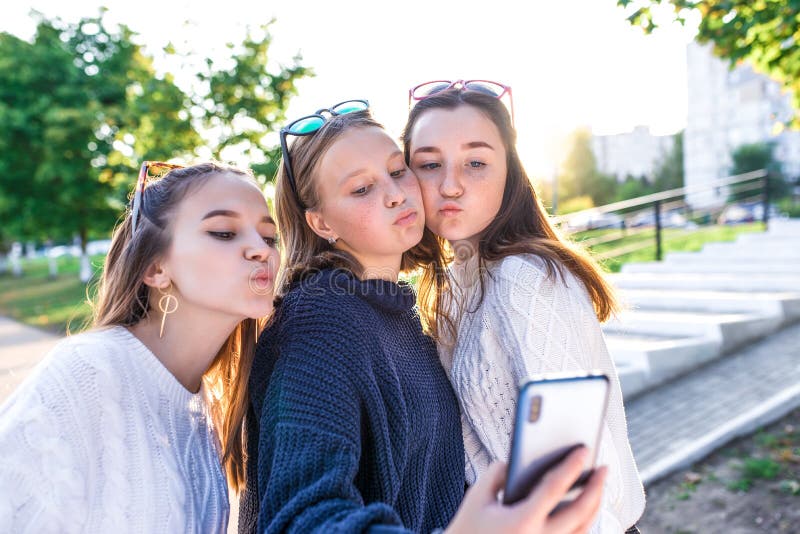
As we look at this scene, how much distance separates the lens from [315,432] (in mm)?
1315

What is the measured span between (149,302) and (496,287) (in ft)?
3.39

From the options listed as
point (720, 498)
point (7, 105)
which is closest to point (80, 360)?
point (720, 498)

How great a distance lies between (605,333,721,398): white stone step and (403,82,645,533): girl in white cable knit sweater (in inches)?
177

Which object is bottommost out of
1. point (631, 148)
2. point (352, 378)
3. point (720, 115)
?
point (631, 148)

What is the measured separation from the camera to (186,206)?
185cm

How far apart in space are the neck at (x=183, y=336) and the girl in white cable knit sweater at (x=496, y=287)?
68cm

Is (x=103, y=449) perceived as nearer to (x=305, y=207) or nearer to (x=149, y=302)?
(x=149, y=302)

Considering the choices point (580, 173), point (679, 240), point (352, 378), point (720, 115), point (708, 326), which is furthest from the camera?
point (720, 115)

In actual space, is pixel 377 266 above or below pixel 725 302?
above

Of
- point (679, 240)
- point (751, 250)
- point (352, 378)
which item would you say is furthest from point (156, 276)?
point (679, 240)

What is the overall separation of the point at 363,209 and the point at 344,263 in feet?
0.56

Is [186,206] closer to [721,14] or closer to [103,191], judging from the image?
[721,14]

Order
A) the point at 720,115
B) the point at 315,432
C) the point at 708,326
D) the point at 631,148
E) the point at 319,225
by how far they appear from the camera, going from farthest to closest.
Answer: the point at 631,148 < the point at 720,115 < the point at 708,326 < the point at 319,225 < the point at 315,432

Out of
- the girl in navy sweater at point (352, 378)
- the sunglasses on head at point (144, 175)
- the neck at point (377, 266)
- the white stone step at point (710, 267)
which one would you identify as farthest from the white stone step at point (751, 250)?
the sunglasses on head at point (144, 175)
